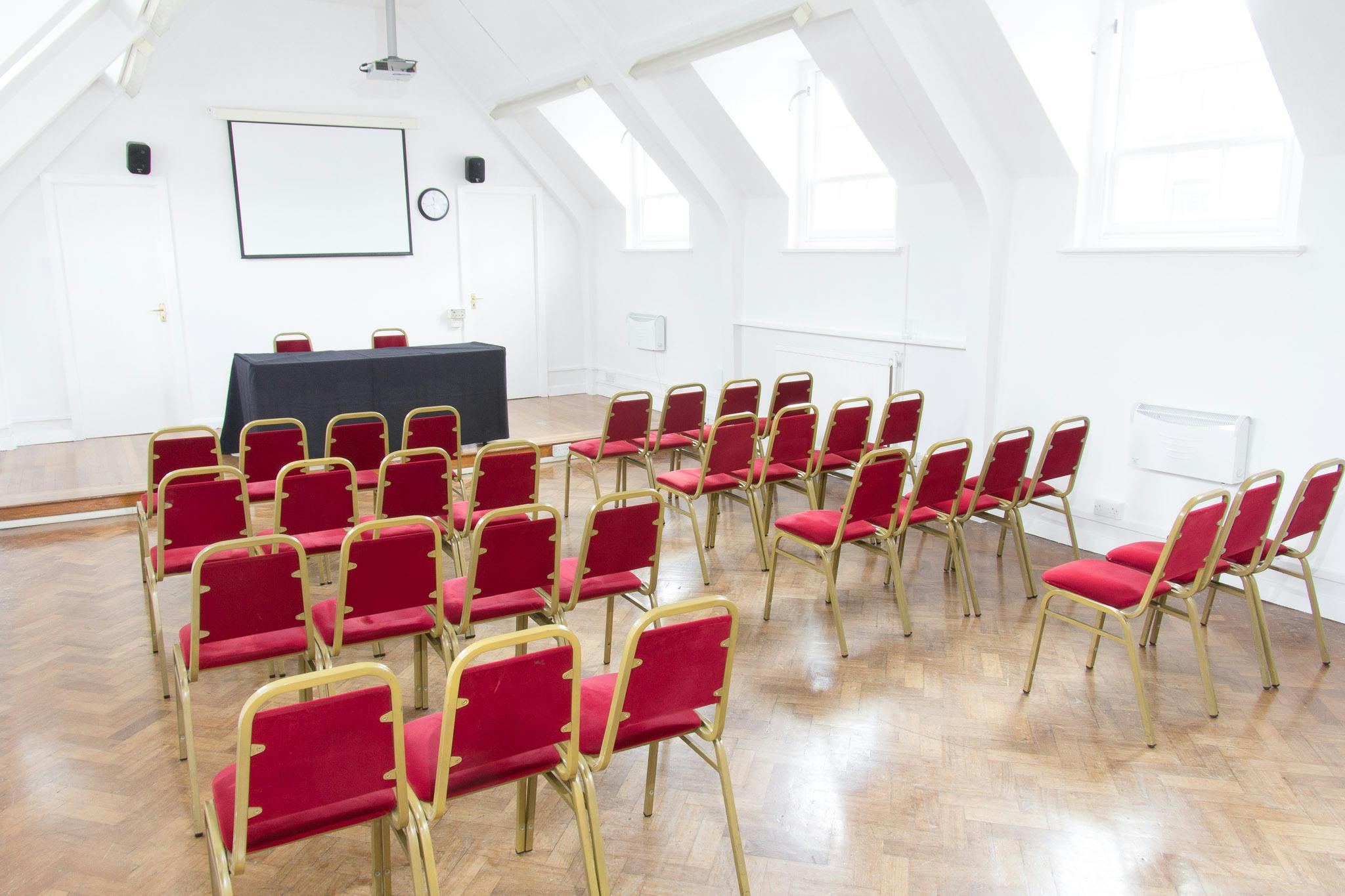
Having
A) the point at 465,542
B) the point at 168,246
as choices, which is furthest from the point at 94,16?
the point at 465,542

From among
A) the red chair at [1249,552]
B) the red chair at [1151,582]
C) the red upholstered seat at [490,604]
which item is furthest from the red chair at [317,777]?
the red chair at [1249,552]

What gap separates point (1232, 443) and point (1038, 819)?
3.04 meters

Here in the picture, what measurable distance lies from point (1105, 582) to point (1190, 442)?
1.99 m

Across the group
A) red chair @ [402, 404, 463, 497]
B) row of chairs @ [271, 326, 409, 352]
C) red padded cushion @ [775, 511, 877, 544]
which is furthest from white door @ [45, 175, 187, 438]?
red padded cushion @ [775, 511, 877, 544]

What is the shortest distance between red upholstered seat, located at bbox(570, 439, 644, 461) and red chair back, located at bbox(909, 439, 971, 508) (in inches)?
85.2

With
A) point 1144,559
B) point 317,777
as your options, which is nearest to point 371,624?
point 317,777

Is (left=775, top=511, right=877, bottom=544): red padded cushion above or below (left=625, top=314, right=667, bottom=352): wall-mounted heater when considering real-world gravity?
below

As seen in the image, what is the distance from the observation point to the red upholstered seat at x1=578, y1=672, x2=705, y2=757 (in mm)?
2631

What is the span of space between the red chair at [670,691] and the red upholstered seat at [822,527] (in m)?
1.88

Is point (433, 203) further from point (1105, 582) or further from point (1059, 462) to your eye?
point (1105, 582)

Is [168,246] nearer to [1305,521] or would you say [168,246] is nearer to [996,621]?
[996,621]

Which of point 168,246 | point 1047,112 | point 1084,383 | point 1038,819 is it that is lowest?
point 1038,819

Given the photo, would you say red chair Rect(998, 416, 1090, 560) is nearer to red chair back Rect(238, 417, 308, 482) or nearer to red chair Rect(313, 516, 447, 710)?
red chair Rect(313, 516, 447, 710)

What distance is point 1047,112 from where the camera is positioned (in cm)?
568
